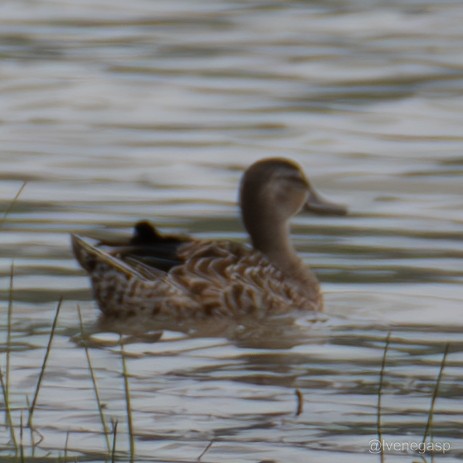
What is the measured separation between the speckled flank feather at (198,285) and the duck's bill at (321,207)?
2.26 ft

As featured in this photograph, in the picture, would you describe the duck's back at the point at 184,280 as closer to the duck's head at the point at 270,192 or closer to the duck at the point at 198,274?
the duck at the point at 198,274

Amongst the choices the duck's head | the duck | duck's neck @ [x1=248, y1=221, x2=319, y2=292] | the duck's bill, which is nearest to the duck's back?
the duck

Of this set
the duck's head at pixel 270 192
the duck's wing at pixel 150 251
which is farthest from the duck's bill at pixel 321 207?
the duck's wing at pixel 150 251

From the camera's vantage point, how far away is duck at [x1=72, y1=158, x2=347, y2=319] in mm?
9258

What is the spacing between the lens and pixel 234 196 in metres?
11.8

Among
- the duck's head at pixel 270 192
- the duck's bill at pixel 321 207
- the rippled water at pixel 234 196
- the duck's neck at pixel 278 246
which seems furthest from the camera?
the duck's bill at pixel 321 207

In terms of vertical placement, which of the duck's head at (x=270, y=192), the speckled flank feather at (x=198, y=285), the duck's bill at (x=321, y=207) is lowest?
the speckled flank feather at (x=198, y=285)

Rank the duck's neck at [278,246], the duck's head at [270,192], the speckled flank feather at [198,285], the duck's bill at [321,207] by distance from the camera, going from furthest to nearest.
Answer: the duck's bill at [321,207] < the duck's head at [270,192] < the duck's neck at [278,246] < the speckled flank feather at [198,285]

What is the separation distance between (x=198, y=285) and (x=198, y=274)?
8cm

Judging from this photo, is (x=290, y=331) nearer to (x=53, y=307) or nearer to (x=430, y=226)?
(x=53, y=307)

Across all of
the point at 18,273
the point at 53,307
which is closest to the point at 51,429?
the point at 53,307

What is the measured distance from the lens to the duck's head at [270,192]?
10.0m

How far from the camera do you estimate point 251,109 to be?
1433cm

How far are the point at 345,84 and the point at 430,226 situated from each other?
13.9ft
